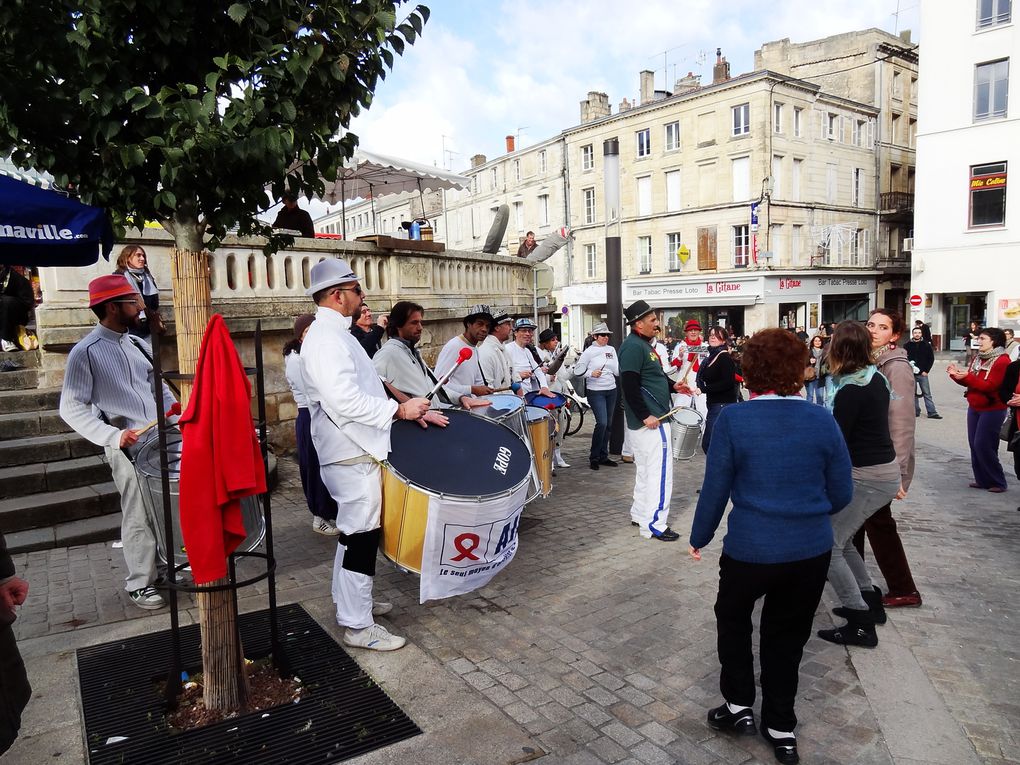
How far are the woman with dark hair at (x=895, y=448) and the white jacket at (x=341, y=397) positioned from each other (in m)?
3.04

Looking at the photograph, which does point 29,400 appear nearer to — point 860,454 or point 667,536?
point 667,536

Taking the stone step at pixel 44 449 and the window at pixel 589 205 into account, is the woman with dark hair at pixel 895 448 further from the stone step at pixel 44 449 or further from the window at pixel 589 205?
the window at pixel 589 205

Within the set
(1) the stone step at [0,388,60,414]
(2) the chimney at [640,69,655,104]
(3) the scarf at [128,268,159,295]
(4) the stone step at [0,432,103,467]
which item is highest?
(2) the chimney at [640,69,655,104]

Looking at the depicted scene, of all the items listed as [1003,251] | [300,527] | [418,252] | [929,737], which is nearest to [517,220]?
[1003,251]

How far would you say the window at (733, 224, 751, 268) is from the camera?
36062 mm

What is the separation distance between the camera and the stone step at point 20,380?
7547 mm

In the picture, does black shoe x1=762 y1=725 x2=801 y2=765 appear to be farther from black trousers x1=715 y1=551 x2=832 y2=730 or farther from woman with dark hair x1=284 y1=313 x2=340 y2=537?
woman with dark hair x1=284 y1=313 x2=340 y2=537

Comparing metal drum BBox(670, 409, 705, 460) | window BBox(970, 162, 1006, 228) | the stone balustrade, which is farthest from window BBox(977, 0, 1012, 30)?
metal drum BBox(670, 409, 705, 460)

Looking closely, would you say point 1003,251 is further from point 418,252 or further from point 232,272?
point 232,272

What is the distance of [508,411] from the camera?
5.83 m

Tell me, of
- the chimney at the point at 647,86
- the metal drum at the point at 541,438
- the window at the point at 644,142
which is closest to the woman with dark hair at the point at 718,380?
the metal drum at the point at 541,438

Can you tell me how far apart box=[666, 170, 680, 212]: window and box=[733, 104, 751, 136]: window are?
3.81 meters

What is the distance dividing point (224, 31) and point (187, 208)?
825mm

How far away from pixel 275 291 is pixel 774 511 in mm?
7491
